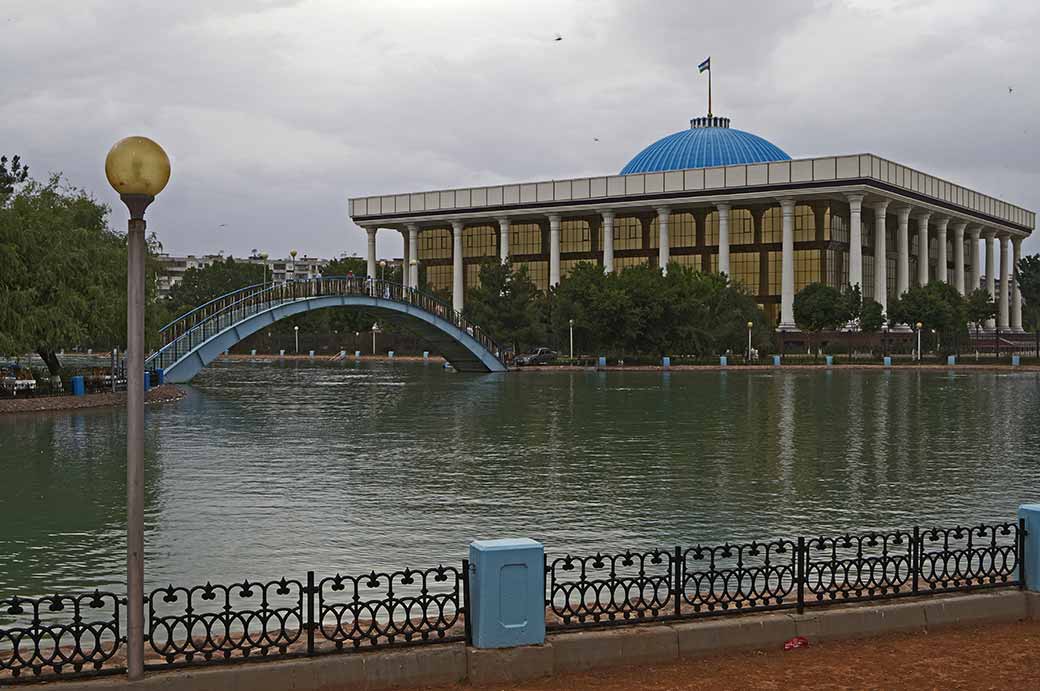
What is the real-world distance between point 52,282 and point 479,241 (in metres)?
95.1

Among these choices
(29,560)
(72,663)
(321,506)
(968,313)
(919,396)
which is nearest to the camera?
(72,663)

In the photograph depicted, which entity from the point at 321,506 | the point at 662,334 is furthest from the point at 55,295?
the point at 662,334

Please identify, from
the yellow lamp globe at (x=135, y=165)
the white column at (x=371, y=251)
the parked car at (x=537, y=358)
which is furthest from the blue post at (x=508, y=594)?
the white column at (x=371, y=251)

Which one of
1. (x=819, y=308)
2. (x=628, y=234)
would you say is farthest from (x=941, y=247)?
(x=819, y=308)

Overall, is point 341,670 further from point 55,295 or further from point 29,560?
point 55,295

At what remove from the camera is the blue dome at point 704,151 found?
4739 inches

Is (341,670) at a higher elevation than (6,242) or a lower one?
lower

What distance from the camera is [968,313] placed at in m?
107

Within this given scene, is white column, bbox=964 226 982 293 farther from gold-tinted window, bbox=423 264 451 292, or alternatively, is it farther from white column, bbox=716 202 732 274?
gold-tinted window, bbox=423 264 451 292

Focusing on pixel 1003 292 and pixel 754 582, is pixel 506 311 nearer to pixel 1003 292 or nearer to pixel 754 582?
pixel 1003 292

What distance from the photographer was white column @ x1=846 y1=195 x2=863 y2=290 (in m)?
105

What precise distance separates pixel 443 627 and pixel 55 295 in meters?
33.1

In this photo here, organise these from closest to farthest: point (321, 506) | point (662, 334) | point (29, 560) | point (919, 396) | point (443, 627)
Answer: point (443, 627) < point (29, 560) < point (321, 506) < point (919, 396) < point (662, 334)

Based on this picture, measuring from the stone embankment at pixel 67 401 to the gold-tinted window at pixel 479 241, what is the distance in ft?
291
